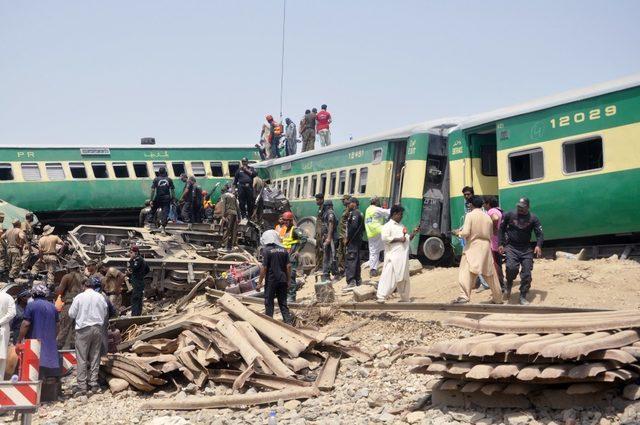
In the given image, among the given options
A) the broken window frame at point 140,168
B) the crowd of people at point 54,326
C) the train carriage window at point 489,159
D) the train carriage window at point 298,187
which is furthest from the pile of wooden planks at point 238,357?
the broken window frame at point 140,168

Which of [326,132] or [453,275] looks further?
[326,132]

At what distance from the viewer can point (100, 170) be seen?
29609mm

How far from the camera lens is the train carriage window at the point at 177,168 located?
30.5 meters

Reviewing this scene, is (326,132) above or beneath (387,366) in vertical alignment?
above

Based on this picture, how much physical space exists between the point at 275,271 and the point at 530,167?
17.9ft

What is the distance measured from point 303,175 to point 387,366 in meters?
13.3

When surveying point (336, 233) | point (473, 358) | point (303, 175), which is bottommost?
point (473, 358)

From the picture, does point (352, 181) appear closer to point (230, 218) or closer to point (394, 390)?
point (230, 218)

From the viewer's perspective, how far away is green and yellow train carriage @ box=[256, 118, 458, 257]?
58.1 ft

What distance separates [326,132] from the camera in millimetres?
26531

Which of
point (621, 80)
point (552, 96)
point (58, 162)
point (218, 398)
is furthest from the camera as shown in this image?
point (58, 162)

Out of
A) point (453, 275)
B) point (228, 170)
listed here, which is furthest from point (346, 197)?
point (228, 170)

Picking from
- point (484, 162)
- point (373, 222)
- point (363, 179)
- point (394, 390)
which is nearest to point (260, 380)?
point (394, 390)

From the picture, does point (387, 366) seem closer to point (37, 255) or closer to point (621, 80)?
point (621, 80)
